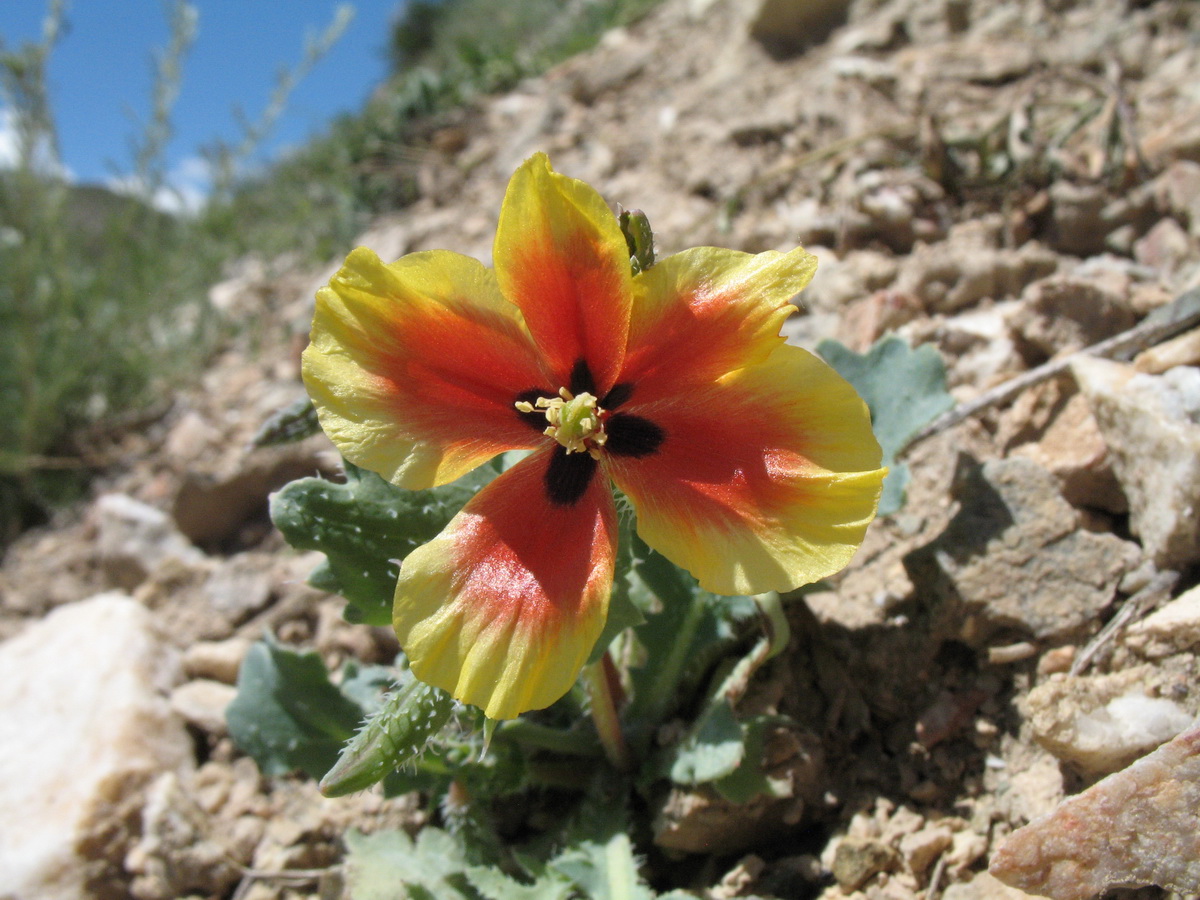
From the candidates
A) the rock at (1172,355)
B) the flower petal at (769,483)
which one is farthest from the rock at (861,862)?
the rock at (1172,355)

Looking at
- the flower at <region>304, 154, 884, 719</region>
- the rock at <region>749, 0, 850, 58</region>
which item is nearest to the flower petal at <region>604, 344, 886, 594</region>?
the flower at <region>304, 154, 884, 719</region>

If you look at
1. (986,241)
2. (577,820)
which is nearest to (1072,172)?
(986,241)

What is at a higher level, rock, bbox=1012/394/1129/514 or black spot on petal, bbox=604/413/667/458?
black spot on petal, bbox=604/413/667/458

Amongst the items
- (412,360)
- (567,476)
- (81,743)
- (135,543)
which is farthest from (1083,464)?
(135,543)

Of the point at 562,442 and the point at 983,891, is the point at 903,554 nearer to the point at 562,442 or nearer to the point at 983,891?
the point at 983,891

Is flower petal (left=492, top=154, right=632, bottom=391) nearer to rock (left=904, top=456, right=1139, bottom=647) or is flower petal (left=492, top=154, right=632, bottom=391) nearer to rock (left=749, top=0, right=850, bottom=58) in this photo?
rock (left=904, top=456, right=1139, bottom=647)

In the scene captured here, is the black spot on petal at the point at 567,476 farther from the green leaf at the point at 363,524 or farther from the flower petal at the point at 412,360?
the green leaf at the point at 363,524
